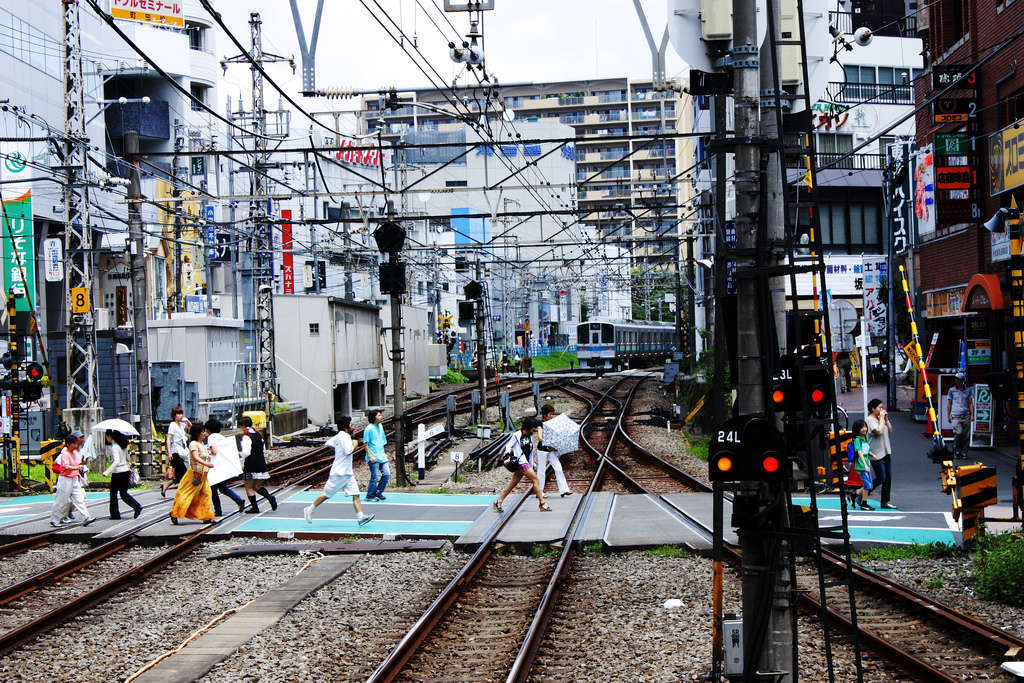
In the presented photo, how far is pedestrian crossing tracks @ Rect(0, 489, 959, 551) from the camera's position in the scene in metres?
12.2

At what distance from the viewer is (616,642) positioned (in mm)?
8141

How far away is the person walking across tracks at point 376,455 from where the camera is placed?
14898 mm

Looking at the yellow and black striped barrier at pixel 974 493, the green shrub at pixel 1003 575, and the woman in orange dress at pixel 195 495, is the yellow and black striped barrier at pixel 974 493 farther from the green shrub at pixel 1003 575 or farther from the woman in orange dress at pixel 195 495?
the woman in orange dress at pixel 195 495

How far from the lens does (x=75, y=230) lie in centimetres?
1939

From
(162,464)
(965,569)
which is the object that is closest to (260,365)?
(162,464)

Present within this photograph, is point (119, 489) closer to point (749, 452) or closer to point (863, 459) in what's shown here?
point (863, 459)

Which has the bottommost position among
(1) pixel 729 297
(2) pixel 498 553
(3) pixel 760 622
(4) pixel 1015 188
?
(2) pixel 498 553

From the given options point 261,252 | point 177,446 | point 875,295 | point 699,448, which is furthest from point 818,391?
point 875,295

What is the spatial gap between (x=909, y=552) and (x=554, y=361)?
63.1 meters

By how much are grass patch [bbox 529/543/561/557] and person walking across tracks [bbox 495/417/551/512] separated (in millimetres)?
1749

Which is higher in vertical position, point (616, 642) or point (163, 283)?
point (163, 283)

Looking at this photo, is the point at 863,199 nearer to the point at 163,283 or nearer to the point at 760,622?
the point at 163,283

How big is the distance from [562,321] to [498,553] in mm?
76757

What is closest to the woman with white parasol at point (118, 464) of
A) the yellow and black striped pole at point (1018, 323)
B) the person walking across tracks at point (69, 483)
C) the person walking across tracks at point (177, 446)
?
the person walking across tracks at point (69, 483)
